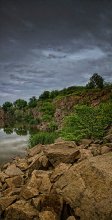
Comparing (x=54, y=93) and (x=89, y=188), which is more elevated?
(x=54, y=93)

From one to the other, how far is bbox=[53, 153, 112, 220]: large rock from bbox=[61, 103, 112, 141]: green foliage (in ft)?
39.7

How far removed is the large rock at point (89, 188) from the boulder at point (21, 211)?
1614mm

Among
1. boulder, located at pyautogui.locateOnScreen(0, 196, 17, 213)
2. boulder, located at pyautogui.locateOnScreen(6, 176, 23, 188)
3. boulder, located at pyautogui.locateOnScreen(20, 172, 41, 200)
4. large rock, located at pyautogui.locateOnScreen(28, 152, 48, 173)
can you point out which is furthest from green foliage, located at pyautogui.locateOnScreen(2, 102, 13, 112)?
boulder, located at pyautogui.locateOnScreen(0, 196, 17, 213)

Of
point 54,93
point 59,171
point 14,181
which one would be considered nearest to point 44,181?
point 59,171

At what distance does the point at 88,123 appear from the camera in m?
29.9

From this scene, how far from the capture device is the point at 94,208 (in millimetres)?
13797

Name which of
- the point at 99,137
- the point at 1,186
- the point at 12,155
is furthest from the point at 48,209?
the point at 12,155

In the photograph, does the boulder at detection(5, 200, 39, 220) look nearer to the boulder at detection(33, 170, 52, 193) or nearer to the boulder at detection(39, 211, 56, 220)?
the boulder at detection(39, 211, 56, 220)

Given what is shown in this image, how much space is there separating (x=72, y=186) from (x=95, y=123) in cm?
1493

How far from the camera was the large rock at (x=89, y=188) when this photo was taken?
1373cm

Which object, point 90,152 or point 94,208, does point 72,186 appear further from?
point 90,152

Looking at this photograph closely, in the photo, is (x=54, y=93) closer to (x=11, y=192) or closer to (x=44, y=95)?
(x=44, y=95)

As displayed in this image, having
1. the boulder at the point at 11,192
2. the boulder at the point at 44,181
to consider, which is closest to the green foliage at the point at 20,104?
the boulder at the point at 11,192

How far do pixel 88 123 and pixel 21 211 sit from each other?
15.7 metres
